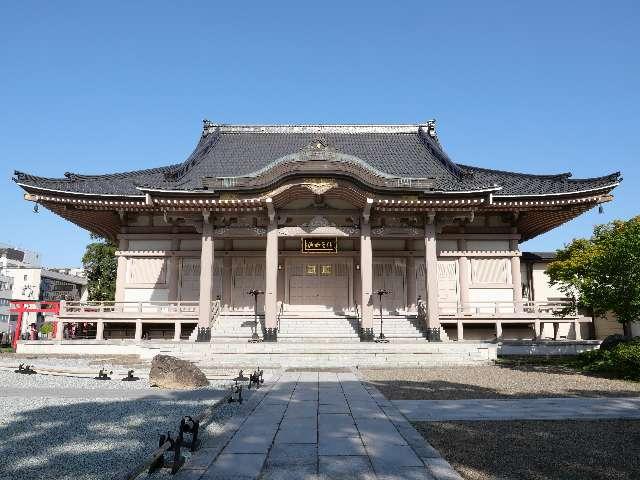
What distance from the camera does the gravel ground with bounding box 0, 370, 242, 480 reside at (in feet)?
15.9

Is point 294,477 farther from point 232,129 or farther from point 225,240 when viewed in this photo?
point 232,129

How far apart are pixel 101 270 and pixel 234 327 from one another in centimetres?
1990

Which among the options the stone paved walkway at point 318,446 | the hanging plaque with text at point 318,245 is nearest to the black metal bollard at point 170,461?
the stone paved walkway at point 318,446

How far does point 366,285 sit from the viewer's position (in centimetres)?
1992

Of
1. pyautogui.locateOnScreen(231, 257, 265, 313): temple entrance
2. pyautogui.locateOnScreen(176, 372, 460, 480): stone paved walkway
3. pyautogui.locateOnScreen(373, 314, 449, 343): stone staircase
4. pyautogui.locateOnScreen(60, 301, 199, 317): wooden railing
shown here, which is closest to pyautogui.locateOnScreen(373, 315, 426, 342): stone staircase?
pyautogui.locateOnScreen(373, 314, 449, 343): stone staircase

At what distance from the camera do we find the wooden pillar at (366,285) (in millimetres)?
19641

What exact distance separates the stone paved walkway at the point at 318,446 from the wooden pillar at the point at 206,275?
11.7 m

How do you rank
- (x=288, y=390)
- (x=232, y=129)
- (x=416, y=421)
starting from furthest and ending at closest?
(x=232, y=129) → (x=288, y=390) → (x=416, y=421)

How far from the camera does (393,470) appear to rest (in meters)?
4.77

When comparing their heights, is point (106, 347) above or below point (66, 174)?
below

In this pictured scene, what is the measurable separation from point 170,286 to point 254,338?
6273 mm

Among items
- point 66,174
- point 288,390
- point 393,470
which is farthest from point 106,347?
point 393,470

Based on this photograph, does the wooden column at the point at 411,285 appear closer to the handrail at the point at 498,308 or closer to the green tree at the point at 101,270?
the handrail at the point at 498,308

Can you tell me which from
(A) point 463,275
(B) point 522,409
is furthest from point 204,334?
(B) point 522,409
